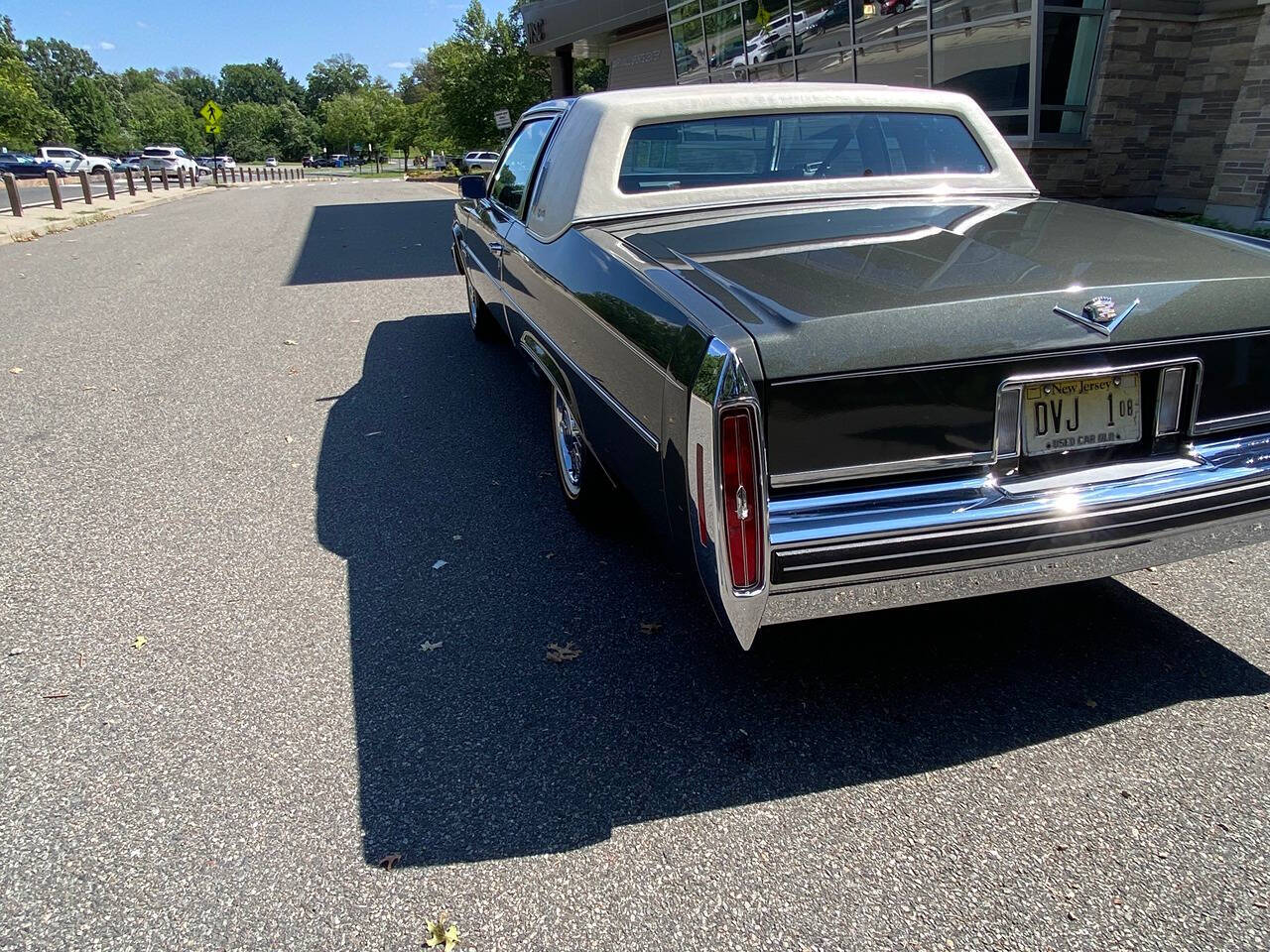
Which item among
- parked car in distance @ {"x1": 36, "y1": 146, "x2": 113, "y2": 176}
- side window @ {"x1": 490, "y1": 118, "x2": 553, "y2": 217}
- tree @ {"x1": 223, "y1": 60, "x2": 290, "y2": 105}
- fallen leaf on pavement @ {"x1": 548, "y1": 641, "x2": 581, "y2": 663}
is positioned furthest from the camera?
tree @ {"x1": 223, "y1": 60, "x2": 290, "y2": 105}

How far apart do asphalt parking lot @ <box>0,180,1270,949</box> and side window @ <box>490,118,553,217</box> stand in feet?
4.76

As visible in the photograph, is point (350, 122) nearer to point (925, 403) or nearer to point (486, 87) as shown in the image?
point (486, 87)

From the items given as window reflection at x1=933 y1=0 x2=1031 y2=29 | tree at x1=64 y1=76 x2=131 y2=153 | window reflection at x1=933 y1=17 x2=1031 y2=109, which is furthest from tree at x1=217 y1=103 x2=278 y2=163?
window reflection at x1=933 y1=17 x2=1031 y2=109

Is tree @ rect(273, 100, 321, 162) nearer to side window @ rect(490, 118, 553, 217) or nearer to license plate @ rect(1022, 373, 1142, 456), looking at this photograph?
side window @ rect(490, 118, 553, 217)

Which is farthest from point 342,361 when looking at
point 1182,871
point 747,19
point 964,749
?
point 747,19

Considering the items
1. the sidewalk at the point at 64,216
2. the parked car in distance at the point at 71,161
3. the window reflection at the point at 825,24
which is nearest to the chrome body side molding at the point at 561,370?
the window reflection at the point at 825,24

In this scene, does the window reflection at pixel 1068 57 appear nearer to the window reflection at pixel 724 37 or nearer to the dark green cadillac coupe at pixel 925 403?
the window reflection at pixel 724 37

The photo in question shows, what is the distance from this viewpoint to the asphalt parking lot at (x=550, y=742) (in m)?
1.96

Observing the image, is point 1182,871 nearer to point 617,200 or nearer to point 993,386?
point 993,386

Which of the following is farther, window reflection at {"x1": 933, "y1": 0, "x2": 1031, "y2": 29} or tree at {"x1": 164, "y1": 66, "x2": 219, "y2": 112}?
tree at {"x1": 164, "y1": 66, "x2": 219, "y2": 112}

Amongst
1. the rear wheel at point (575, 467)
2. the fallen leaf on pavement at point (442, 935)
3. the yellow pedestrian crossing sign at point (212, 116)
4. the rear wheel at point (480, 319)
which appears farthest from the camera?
the yellow pedestrian crossing sign at point (212, 116)

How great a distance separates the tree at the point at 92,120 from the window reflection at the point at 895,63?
4388 inches

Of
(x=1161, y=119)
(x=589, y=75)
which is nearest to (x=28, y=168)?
(x=589, y=75)

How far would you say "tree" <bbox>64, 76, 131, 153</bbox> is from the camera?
102250 mm
